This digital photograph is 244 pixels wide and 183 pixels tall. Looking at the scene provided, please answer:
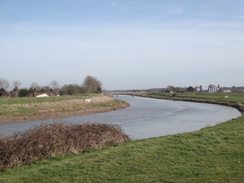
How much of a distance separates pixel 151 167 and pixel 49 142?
13.0 feet

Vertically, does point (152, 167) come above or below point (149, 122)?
above

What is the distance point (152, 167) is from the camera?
6773 millimetres

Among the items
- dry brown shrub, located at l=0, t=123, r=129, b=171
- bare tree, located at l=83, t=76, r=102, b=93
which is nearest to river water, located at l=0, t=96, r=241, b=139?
dry brown shrub, located at l=0, t=123, r=129, b=171

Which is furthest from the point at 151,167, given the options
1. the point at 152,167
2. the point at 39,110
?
the point at 39,110

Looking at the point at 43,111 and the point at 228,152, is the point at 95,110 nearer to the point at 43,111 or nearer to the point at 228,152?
the point at 43,111

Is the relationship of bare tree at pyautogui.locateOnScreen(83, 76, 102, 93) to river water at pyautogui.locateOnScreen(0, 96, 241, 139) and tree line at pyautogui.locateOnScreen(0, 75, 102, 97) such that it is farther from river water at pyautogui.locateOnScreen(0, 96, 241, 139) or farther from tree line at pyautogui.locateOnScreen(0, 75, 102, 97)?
river water at pyautogui.locateOnScreen(0, 96, 241, 139)

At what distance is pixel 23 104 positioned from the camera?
3859 centimetres

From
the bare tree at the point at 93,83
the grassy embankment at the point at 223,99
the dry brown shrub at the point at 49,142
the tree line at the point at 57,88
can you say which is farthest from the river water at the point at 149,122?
the bare tree at the point at 93,83

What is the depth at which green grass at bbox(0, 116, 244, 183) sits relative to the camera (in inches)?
237

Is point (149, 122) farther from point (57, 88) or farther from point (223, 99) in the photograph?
point (57, 88)

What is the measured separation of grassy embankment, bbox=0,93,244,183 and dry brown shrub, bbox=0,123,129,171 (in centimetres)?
50

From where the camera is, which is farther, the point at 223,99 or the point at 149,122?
the point at 223,99

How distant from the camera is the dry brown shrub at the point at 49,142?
8.56 metres

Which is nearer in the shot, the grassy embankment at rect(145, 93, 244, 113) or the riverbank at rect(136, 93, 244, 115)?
the riverbank at rect(136, 93, 244, 115)
